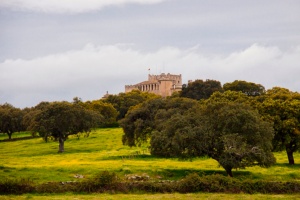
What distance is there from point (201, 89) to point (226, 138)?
9698cm

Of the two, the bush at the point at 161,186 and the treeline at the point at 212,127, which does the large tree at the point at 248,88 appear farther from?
the bush at the point at 161,186

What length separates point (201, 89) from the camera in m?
138

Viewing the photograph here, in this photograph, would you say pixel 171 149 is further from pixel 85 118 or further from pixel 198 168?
pixel 85 118

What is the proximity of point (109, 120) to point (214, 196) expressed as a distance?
8781cm

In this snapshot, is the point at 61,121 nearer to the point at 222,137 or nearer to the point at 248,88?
the point at 222,137

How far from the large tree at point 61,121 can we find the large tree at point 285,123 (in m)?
31.2

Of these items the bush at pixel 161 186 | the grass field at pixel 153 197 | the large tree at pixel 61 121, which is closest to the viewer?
the grass field at pixel 153 197

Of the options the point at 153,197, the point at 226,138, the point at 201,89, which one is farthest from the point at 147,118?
the point at 201,89

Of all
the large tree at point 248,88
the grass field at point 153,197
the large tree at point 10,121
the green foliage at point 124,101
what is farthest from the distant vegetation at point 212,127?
the large tree at point 248,88

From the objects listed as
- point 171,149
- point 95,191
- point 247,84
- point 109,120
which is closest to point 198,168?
point 171,149

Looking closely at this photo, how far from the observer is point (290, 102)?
55312 millimetres

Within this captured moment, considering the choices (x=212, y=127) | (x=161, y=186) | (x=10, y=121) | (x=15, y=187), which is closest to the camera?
(x=15, y=187)

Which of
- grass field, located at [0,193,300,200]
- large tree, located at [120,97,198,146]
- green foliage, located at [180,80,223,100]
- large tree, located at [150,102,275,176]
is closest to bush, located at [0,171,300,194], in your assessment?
grass field, located at [0,193,300,200]

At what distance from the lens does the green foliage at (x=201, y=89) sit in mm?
135875
